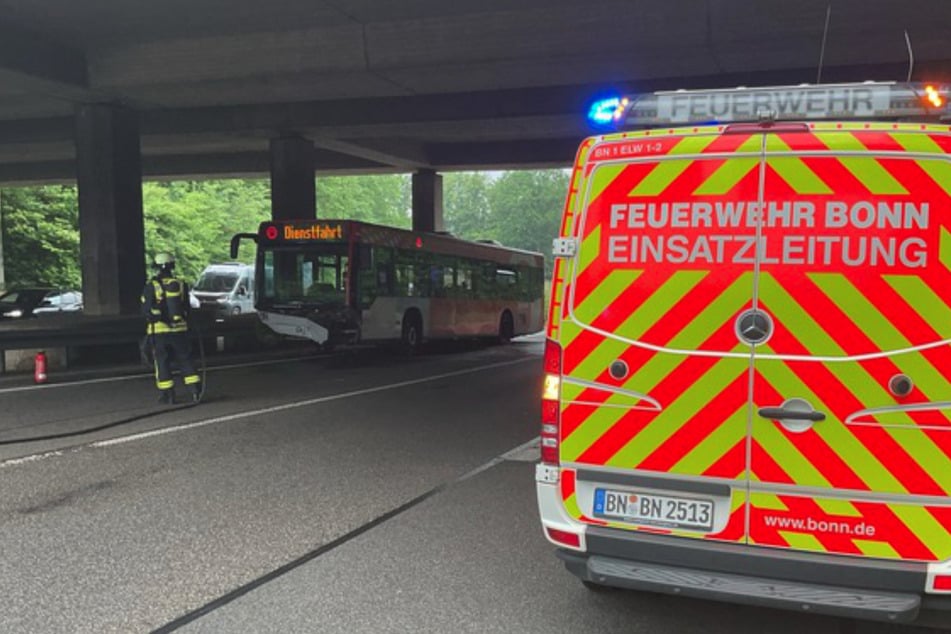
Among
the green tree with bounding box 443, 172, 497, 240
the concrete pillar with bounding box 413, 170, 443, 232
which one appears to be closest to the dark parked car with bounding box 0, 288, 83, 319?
the concrete pillar with bounding box 413, 170, 443, 232

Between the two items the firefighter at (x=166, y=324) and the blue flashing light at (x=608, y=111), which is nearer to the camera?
the blue flashing light at (x=608, y=111)

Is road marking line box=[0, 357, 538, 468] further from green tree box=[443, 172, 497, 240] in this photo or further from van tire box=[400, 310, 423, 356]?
green tree box=[443, 172, 497, 240]

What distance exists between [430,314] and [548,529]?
1623 cm

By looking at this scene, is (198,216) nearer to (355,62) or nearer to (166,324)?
(355,62)

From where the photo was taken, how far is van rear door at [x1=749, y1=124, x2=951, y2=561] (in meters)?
3.03

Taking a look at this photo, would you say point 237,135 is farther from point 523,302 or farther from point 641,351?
point 641,351

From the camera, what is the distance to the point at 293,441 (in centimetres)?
794

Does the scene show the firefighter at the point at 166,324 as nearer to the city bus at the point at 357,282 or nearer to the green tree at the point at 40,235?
the city bus at the point at 357,282

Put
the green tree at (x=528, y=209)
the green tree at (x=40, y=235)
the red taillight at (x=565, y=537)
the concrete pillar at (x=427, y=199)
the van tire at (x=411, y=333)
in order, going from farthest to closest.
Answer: the green tree at (x=528, y=209) → the green tree at (x=40, y=235) → the concrete pillar at (x=427, y=199) → the van tire at (x=411, y=333) → the red taillight at (x=565, y=537)

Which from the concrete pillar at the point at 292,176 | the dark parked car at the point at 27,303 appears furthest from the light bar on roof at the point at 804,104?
the dark parked car at the point at 27,303

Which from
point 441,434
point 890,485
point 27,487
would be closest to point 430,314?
point 441,434

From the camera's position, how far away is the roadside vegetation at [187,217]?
1465 inches

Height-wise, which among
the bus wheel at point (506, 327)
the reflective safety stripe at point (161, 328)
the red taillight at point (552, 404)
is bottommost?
the bus wheel at point (506, 327)

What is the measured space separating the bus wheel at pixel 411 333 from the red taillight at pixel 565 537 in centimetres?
1508
